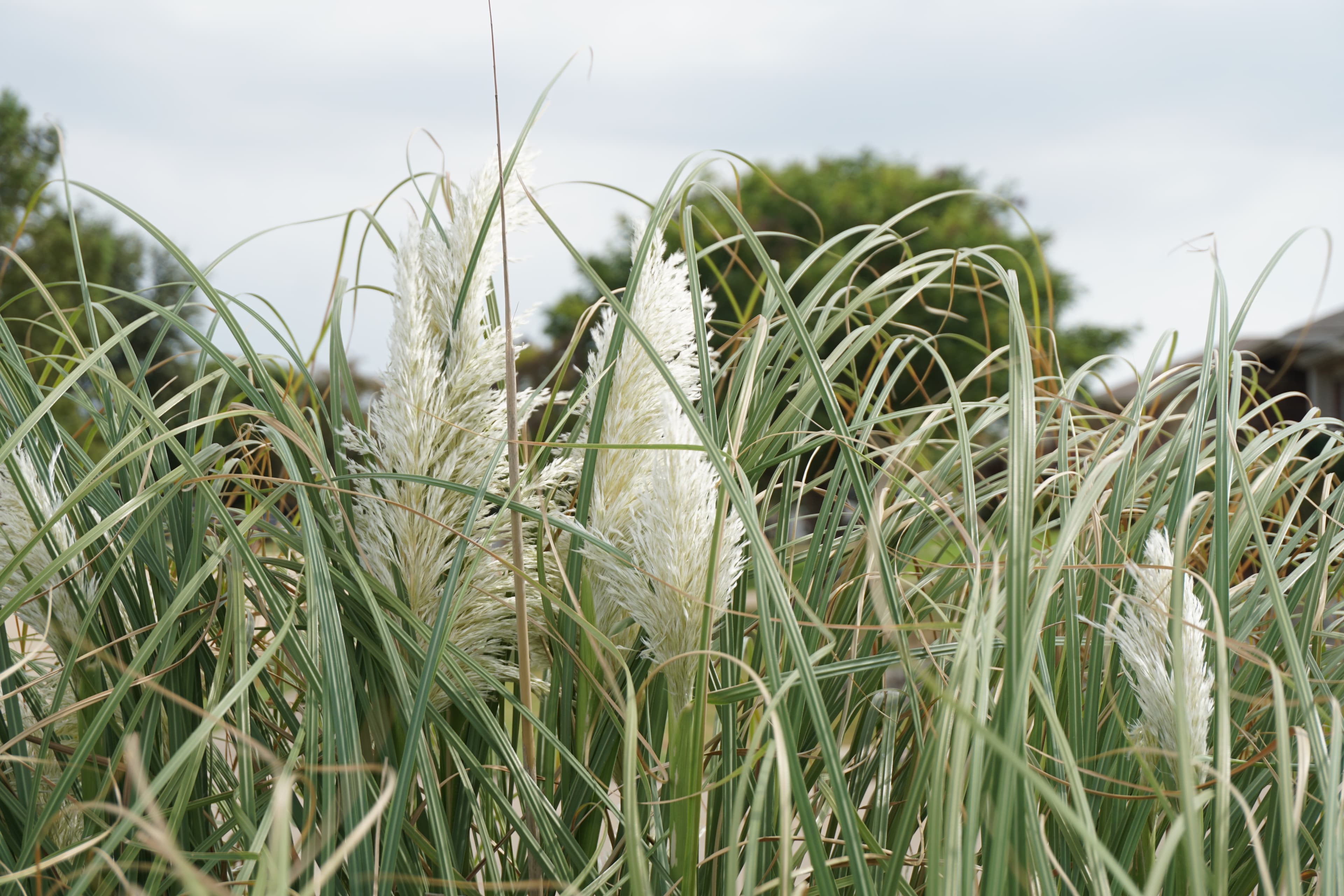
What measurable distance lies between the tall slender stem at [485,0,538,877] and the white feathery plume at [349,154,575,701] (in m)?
0.02

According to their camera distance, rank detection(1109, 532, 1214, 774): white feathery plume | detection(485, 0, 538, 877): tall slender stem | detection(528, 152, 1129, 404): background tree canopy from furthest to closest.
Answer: detection(528, 152, 1129, 404): background tree canopy → detection(485, 0, 538, 877): tall slender stem → detection(1109, 532, 1214, 774): white feathery plume

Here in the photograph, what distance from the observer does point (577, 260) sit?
3.39ft

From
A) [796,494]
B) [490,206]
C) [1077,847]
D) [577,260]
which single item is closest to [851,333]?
[796,494]

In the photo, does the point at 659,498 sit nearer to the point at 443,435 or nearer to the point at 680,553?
the point at 680,553

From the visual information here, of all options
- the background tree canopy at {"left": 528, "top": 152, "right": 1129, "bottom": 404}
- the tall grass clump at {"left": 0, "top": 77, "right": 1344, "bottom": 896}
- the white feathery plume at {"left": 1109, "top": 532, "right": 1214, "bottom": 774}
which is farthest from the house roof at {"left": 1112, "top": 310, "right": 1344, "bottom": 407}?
the white feathery plume at {"left": 1109, "top": 532, "right": 1214, "bottom": 774}

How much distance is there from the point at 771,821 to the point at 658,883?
0.15 metres

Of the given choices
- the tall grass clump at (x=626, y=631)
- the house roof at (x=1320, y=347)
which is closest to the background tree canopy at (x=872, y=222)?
the house roof at (x=1320, y=347)

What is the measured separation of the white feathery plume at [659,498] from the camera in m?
0.73

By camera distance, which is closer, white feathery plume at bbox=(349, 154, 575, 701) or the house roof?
white feathery plume at bbox=(349, 154, 575, 701)

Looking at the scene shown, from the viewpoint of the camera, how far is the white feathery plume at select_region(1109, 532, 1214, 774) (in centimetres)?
67

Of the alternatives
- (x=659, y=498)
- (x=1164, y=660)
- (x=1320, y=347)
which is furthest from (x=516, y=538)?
(x=1320, y=347)

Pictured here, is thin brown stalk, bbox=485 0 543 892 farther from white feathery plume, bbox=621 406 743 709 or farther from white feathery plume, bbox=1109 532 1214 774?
white feathery plume, bbox=1109 532 1214 774

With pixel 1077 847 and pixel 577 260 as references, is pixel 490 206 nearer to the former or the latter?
pixel 577 260

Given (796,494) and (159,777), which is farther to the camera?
(796,494)
